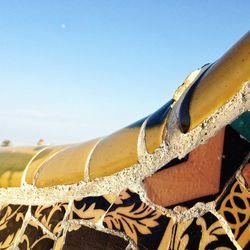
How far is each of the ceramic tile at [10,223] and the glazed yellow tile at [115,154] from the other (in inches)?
16.2

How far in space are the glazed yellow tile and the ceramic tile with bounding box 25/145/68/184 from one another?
340 mm

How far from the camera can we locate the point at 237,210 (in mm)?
1092

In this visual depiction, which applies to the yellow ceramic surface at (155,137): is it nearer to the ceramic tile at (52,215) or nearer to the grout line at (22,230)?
the ceramic tile at (52,215)

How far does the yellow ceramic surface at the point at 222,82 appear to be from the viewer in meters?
1.13

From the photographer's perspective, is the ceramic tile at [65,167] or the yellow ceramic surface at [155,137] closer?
the yellow ceramic surface at [155,137]

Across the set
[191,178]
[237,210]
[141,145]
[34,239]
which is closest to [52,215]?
[34,239]

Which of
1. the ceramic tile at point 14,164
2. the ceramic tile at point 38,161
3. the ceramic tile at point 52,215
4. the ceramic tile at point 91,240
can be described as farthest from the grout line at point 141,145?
the ceramic tile at point 14,164

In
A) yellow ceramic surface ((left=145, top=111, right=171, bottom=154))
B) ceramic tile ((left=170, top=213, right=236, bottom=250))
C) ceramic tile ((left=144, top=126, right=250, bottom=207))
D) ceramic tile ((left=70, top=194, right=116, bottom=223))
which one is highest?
yellow ceramic surface ((left=145, top=111, right=171, bottom=154))

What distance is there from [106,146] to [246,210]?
62 centimetres

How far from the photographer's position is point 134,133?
1.47 meters

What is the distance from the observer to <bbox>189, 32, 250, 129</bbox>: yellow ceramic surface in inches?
44.6

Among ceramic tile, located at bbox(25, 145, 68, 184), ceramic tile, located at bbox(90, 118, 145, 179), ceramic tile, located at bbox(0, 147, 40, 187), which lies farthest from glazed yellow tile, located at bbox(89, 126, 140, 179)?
ceramic tile, located at bbox(0, 147, 40, 187)

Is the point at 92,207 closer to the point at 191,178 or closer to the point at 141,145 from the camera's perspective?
the point at 141,145

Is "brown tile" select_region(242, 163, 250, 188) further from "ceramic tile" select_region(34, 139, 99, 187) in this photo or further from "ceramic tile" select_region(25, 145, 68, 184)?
"ceramic tile" select_region(25, 145, 68, 184)
